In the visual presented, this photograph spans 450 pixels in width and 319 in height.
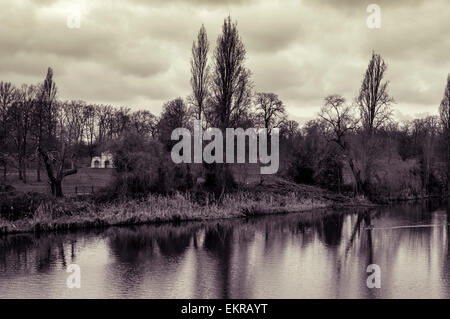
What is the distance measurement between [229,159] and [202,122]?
392cm

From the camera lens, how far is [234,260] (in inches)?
667

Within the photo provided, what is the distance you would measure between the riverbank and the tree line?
172cm

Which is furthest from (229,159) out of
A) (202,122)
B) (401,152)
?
(401,152)

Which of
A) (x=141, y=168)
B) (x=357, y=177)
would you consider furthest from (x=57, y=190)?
(x=357, y=177)

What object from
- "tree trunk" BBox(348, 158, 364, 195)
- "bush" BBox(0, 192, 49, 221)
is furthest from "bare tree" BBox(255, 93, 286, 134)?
"bush" BBox(0, 192, 49, 221)

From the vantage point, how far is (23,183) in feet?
124

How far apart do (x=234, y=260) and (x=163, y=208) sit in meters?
10.5

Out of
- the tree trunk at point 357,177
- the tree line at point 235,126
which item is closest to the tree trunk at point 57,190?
Result: the tree line at point 235,126

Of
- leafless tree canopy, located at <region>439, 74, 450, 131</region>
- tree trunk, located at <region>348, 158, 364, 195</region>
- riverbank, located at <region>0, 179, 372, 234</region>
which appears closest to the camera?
riverbank, located at <region>0, 179, 372, 234</region>

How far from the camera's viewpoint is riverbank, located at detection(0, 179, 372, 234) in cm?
2275

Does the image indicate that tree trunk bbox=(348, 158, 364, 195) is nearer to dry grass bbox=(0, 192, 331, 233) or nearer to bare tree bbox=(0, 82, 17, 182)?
dry grass bbox=(0, 192, 331, 233)

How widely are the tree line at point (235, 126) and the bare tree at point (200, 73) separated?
7 cm

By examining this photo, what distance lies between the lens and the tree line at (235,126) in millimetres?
30102

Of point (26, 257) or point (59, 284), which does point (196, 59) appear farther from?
point (59, 284)
